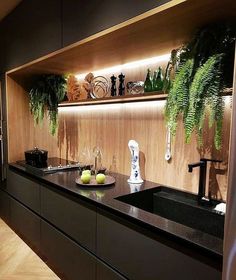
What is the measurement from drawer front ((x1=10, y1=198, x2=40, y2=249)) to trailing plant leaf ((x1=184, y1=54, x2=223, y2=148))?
162 centimetres

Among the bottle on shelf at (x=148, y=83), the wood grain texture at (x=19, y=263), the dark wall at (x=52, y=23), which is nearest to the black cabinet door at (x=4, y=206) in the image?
the wood grain texture at (x=19, y=263)

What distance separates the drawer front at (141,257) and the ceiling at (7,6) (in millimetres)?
2312

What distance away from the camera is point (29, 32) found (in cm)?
246

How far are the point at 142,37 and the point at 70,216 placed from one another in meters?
1.27

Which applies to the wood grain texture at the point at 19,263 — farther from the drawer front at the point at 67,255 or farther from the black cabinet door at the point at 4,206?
the black cabinet door at the point at 4,206

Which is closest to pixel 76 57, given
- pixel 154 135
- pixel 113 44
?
pixel 113 44

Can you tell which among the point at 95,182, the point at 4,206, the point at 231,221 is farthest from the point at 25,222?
the point at 231,221

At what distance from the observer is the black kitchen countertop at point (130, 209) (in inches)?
40.8

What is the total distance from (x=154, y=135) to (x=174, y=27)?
0.82 metres

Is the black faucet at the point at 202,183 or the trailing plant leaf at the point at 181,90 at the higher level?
the trailing plant leaf at the point at 181,90

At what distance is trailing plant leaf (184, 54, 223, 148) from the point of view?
1.25 meters

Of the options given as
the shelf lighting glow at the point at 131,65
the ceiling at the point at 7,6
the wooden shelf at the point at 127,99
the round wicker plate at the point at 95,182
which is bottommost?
the round wicker plate at the point at 95,182

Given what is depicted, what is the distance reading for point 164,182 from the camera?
6.32 feet

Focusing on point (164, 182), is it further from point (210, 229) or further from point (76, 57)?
point (76, 57)
